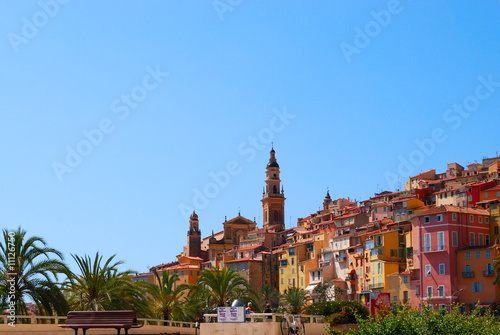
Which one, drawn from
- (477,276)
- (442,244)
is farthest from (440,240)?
(477,276)

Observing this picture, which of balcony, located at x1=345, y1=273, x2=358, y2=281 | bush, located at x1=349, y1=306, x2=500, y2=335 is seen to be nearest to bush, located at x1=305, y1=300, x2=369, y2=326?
Result: bush, located at x1=349, y1=306, x2=500, y2=335

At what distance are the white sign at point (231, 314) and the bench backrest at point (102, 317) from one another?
455 cm

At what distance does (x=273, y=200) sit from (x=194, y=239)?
1670cm

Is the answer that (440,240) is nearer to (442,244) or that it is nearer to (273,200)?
(442,244)

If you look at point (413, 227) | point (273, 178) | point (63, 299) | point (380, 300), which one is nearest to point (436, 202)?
point (413, 227)

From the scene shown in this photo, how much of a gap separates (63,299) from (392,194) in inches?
3504

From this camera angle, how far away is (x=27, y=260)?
33.1 meters

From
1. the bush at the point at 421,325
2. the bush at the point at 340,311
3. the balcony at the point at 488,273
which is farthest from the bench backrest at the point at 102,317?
the balcony at the point at 488,273

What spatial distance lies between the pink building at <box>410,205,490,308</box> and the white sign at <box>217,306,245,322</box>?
53.7 m

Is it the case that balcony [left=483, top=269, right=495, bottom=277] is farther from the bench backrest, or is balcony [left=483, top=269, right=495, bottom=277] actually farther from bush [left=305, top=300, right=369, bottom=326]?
the bench backrest

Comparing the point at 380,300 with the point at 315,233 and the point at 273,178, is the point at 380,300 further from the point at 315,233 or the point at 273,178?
the point at 273,178

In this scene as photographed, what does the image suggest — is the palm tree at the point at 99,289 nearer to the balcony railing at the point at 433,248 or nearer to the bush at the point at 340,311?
the bush at the point at 340,311

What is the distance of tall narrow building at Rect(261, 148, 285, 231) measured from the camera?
144m

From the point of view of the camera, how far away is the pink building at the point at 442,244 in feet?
260
